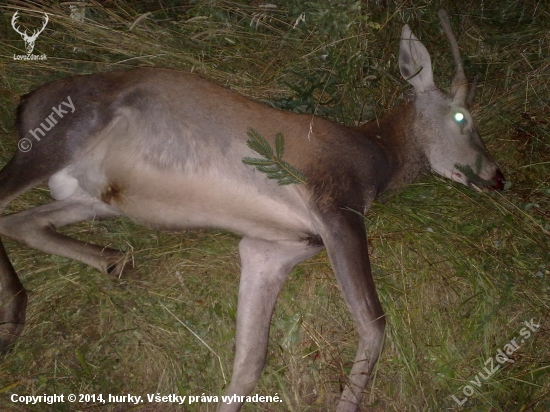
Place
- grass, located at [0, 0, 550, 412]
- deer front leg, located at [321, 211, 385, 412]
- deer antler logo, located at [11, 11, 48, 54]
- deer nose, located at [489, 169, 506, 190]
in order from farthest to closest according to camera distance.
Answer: deer antler logo, located at [11, 11, 48, 54]
deer nose, located at [489, 169, 506, 190]
grass, located at [0, 0, 550, 412]
deer front leg, located at [321, 211, 385, 412]

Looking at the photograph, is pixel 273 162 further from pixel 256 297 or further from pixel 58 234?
pixel 58 234

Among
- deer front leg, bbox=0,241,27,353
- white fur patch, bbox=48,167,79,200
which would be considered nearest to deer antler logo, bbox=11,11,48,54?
white fur patch, bbox=48,167,79,200

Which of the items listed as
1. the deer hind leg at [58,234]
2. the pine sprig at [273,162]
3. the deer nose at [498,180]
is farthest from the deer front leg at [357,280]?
the deer hind leg at [58,234]

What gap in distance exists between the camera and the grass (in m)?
3.85

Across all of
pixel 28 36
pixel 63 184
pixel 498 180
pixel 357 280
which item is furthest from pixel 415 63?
pixel 28 36

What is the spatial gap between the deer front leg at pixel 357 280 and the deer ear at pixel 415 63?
1.31 m

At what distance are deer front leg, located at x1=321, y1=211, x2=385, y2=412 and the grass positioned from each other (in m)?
0.45

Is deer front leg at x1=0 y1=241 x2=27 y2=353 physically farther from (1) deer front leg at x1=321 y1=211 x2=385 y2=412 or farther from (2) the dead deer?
(1) deer front leg at x1=321 y1=211 x2=385 y2=412

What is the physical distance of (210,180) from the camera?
3.51m

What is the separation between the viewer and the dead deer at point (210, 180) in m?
3.51

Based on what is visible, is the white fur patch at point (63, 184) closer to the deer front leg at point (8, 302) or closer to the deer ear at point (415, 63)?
the deer front leg at point (8, 302)

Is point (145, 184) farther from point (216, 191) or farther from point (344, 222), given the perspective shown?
point (344, 222)

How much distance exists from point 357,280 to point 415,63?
175cm

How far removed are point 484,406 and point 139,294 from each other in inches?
97.5
